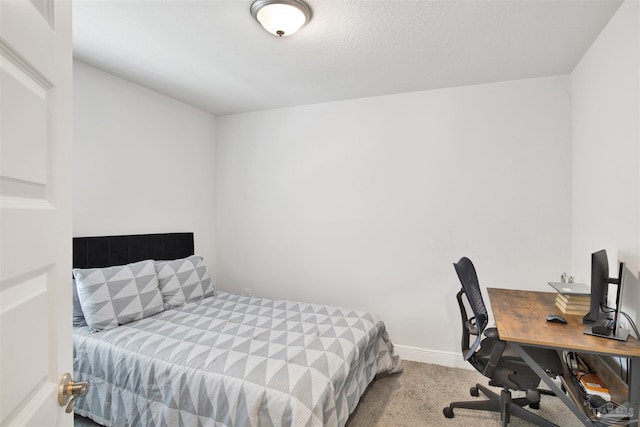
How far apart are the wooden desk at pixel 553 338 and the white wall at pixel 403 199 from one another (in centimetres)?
80

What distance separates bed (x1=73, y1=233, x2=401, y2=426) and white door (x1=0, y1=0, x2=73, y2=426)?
1.02 metres

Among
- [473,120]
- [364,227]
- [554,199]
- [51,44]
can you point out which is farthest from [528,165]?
[51,44]

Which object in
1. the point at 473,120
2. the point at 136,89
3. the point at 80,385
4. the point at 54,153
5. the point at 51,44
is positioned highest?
the point at 136,89

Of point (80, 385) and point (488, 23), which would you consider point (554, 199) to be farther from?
point (80, 385)

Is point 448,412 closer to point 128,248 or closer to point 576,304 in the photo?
point 576,304

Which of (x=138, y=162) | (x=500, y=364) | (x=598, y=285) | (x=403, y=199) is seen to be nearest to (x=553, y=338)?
(x=598, y=285)

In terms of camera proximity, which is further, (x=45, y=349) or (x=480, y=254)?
(x=480, y=254)

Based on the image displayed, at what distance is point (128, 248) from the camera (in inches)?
113

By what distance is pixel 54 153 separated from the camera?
0.73 m

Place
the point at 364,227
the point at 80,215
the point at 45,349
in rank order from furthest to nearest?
the point at 364,227
the point at 80,215
the point at 45,349

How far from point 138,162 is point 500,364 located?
3.25 meters

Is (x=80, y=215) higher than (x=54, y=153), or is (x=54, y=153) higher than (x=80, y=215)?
(x=54, y=153)

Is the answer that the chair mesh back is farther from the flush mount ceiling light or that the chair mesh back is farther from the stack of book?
the flush mount ceiling light

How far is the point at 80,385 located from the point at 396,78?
2.78 m
